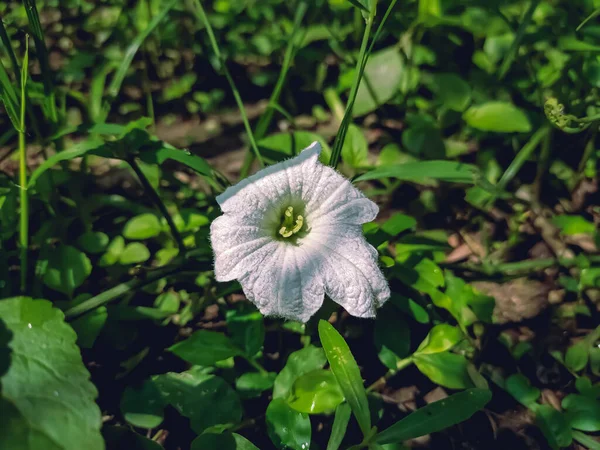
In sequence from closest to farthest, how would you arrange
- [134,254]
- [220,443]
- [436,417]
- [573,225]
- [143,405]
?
1. [436,417]
2. [220,443]
3. [143,405]
4. [134,254]
5. [573,225]

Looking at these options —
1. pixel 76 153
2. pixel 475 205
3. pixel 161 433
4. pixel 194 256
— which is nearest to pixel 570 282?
pixel 475 205

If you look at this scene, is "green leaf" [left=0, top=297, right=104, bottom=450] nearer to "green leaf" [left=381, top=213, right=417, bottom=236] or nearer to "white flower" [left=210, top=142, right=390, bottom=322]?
"white flower" [left=210, top=142, right=390, bottom=322]

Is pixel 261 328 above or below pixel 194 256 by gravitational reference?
below

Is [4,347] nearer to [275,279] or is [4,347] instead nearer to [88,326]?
[88,326]

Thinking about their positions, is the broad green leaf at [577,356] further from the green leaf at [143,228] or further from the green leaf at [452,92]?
the green leaf at [143,228]

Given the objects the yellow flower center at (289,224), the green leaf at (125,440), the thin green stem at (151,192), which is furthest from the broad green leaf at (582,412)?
the thin green stem at (151,192)

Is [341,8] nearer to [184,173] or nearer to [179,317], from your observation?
[184,173]

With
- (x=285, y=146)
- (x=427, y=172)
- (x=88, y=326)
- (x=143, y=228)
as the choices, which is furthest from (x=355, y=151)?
(x=88, y=326)
